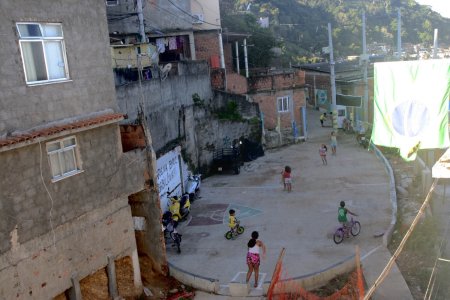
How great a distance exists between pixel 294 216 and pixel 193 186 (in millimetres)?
5225

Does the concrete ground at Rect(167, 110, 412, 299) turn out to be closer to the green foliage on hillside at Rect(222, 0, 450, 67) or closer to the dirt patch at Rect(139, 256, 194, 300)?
the dirt patch at Rect(139, 256, 194, 300)

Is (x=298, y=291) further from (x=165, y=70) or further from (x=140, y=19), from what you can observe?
(x=140, y=19)

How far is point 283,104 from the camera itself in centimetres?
3200

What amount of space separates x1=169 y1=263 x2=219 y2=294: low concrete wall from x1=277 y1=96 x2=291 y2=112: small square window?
20.2 metres

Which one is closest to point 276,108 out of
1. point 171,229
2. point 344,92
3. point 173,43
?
point 173,43

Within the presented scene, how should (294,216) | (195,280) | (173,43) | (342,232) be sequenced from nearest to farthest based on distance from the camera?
(195,280) < (342,232) < (294,216) < (173,43)

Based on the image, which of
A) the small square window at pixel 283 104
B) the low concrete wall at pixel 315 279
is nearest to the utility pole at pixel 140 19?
the small square window at pixel 283 104

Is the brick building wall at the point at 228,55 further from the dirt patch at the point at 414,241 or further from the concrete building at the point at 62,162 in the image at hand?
the concrete building at the point at 62,162

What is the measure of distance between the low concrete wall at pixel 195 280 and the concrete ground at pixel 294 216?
45cm

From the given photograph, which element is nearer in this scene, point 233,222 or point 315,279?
point 315,279

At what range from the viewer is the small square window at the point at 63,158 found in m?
9.87

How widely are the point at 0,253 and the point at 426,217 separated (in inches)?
502

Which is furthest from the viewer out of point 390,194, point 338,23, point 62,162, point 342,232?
point 338,23

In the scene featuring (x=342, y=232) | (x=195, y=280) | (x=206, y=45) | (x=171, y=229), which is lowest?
(x=195, y=280)
